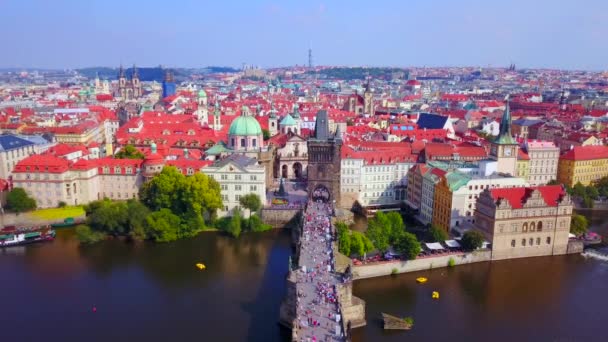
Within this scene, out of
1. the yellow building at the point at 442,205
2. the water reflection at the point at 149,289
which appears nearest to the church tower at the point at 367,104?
the yellow building at the point at 442,205

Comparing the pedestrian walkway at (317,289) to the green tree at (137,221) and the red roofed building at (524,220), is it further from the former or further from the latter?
the green tree at (137,221)

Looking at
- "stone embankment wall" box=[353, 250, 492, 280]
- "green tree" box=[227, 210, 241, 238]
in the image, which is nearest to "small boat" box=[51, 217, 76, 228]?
"green tree" box=[227, 210, 241, 238]

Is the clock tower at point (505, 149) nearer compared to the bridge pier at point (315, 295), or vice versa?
the bridge pier at point (315, 295)

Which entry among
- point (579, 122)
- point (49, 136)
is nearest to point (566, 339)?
point (49, 136)

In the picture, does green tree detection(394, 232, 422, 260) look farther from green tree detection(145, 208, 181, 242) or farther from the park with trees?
green tree detection(145, 208, 181, 242)

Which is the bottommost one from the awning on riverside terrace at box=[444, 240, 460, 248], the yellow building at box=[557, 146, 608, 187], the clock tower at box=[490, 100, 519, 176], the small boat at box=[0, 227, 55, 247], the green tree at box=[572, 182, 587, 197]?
the small boat at box=[0, 227, 55, 247]
